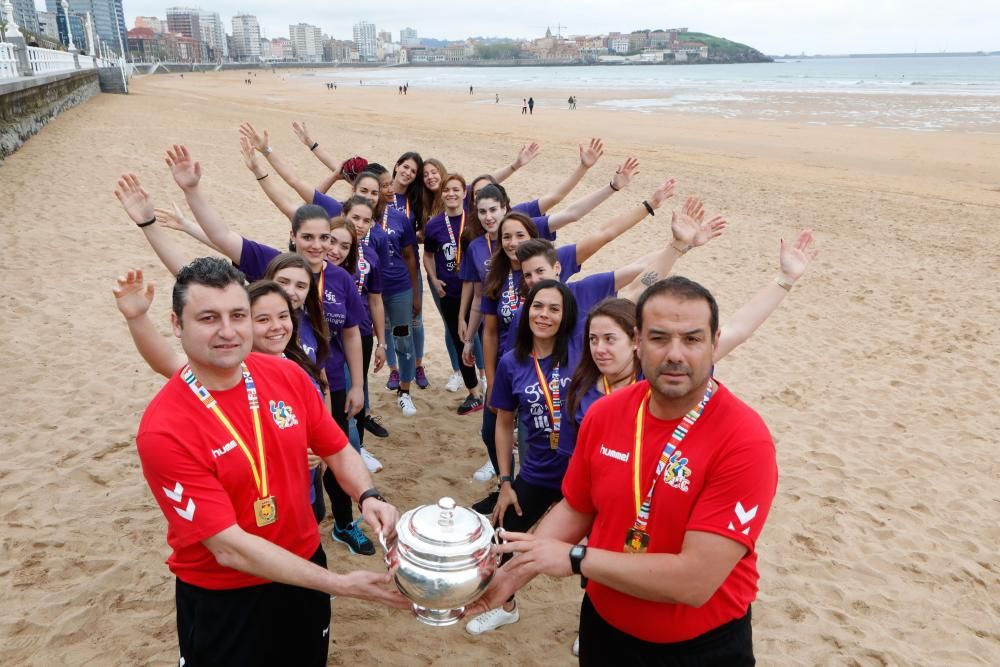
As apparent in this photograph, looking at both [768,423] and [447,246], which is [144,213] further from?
[768,423]

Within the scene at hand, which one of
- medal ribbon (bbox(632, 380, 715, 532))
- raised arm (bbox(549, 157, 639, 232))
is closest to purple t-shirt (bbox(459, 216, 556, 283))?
raised arm (bbox(549, 157, 639, 232))

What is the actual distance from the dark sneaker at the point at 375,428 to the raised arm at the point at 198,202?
7.64 feet

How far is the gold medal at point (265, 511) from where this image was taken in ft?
8.29

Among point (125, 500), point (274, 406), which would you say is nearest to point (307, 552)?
point (274, 406)

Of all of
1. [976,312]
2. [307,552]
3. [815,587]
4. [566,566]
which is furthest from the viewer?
[976,312]

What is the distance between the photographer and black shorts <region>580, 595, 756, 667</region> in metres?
2.34

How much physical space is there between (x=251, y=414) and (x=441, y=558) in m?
0.92

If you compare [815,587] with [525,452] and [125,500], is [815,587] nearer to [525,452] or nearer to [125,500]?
[525,452]

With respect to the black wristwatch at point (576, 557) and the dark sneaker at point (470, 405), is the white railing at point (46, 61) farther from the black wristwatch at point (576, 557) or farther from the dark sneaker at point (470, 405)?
the black wristwatch at point (576, 557)

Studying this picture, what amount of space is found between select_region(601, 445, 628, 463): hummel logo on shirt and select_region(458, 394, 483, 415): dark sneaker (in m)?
4.54

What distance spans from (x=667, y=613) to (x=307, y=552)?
1.48m

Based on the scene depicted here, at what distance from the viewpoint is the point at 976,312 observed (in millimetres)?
9703

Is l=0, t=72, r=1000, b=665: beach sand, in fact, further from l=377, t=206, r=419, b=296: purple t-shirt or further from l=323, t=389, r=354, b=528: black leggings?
l=377, t=206, r=419, b=296: purple t-shirt

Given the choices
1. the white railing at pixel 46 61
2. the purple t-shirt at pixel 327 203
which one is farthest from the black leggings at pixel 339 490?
the white railing at pixel 46 61
